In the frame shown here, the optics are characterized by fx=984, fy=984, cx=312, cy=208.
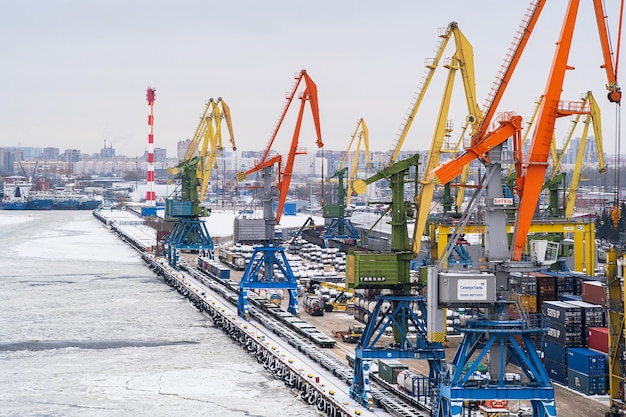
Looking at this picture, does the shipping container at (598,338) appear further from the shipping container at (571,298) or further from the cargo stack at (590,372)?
the shipping container at (571,298)

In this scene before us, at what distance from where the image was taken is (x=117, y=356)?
52.0 metres

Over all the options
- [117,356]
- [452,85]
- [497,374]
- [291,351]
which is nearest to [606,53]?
[497,374]

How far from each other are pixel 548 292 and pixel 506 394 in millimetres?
19005

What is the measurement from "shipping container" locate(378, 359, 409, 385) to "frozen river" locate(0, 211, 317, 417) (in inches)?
152

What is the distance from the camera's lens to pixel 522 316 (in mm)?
29703

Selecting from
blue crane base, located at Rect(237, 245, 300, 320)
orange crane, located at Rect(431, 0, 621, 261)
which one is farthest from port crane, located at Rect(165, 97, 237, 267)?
orange crane, located at Rect(431, 0, 621, 261)

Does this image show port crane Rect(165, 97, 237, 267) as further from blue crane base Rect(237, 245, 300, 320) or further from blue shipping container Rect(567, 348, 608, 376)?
blue shipping container Rect(567, 348, 608, 376)

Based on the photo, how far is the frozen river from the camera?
4100 centimetres

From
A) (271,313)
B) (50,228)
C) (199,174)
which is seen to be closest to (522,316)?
(271,313)

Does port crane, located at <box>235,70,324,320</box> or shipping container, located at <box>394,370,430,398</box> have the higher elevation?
port crane, located at <box>235,70,324,320</box>

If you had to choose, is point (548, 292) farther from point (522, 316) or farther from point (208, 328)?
point (208, 328)

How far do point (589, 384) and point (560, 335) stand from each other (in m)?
2.55

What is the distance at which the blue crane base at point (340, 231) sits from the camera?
4331 inches

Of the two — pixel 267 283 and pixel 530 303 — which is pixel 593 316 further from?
pixel 267 283
